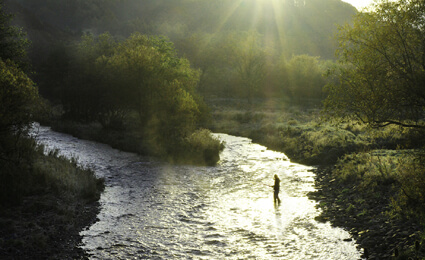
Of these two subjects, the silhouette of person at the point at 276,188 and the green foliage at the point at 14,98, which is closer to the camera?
the green foliage at the point at 14,98

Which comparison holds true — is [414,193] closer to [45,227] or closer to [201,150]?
[45,227]

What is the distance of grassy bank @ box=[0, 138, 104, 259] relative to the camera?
1608 cm

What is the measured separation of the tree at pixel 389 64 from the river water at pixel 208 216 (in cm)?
719

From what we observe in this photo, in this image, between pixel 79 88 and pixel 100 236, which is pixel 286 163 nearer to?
pixel 100 236

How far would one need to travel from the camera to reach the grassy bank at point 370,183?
1648cm

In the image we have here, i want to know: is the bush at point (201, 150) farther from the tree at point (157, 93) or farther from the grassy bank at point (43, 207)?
the grassy bank at point (43, 207)

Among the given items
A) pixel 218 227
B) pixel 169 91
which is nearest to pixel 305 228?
pixel 218 227

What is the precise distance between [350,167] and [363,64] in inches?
506

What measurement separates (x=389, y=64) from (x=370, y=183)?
10113 millimetres

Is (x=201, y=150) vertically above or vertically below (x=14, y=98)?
below

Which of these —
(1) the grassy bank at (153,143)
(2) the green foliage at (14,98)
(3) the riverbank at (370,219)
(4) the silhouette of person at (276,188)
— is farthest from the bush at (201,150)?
(2) the green foliage at (14,98)

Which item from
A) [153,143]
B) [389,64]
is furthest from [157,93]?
[389,64]

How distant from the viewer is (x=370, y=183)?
24.1 metres

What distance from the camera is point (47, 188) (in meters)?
22.3
